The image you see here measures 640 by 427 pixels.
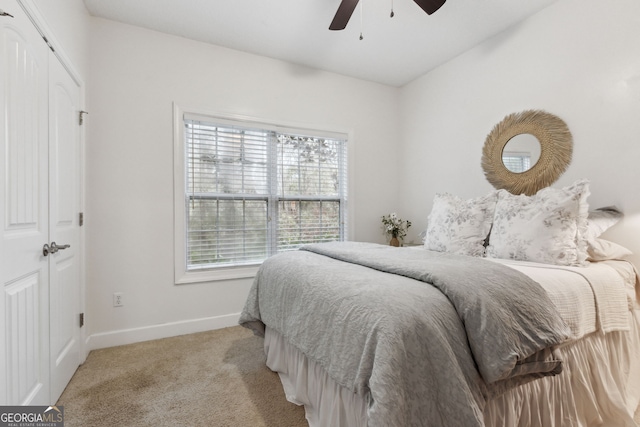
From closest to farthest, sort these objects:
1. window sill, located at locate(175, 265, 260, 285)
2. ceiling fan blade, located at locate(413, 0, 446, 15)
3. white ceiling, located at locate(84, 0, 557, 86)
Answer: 1. ceiling fan blade, located at locate(413, 0, 446, 15)
2. white ceiling, located at locate(84, 0, 557, 86)
3. window sill, located at locate(175, 265, 260, 285)

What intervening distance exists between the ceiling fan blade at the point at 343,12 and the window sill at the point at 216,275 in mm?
2294

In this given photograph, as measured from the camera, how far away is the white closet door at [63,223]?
1.71m

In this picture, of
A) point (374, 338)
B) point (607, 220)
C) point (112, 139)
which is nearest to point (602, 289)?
point (607, 220)

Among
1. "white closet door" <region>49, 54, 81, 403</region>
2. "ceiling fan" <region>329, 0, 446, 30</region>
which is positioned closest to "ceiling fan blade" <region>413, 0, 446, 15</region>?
"ceiling fan" <region>329, 0, 446, 30</region>

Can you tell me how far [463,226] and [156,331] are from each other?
2.77 metres

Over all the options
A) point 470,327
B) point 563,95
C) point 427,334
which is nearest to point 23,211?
point 427,334

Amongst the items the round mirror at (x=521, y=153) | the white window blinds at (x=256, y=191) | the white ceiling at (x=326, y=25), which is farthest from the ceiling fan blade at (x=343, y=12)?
the round mirror at (x=521, y=153)

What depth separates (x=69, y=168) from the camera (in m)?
2.00

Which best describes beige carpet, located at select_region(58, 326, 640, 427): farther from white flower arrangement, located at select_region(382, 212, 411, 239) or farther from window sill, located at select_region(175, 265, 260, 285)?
white flower arrangement, located at select_region(382, 212, 411, 239)

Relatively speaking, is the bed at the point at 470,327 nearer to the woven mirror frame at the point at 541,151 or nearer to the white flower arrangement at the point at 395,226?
the woven mirror frame at the point at 541,151

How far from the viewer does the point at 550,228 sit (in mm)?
1852

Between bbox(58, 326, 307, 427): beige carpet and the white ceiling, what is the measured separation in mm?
2756

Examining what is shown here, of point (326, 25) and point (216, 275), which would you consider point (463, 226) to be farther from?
point (216, 275)

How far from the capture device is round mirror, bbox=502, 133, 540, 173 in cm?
247
